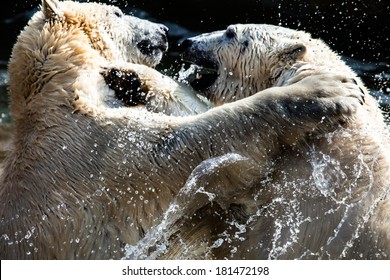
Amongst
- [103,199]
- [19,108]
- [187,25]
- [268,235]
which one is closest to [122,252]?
[103,199]

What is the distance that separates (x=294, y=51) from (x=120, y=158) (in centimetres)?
128

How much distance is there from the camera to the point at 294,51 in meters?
4.66

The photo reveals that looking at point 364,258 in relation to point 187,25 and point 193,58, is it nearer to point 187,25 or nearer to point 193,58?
point 193,58

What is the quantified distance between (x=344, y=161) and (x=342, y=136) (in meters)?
0.13

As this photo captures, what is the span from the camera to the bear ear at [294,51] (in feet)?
15.2

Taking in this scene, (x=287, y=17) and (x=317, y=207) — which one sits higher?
(x=317, y=207)

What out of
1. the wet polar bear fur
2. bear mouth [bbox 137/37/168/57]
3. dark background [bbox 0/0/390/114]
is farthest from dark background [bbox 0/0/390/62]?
the wet polar bear fur

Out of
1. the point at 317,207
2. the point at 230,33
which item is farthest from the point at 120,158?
the point at 230,33

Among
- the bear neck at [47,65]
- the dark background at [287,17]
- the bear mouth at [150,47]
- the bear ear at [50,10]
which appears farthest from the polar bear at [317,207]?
the dark background at [287,17]

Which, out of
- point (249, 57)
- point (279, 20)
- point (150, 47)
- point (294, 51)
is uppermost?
point (294, 51)

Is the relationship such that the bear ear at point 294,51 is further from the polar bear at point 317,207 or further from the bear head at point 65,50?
the bear head at point 65,50

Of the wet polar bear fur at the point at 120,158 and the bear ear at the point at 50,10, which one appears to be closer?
the wet polar bear fur at the point at 120,158

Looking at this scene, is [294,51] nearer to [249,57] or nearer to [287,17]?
[249,57]

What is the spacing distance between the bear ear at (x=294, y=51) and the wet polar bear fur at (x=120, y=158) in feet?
1.25
